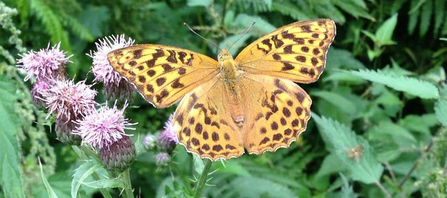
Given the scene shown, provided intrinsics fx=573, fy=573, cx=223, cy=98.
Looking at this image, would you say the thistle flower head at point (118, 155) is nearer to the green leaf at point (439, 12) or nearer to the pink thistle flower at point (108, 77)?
the pink thistle flower at point (108, 77)

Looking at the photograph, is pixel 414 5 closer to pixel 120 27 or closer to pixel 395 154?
pixel 395 154

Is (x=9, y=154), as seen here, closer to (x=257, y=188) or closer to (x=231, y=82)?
(x=231, y=82)

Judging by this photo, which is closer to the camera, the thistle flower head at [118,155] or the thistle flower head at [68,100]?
the thistle flower head at [118,155]

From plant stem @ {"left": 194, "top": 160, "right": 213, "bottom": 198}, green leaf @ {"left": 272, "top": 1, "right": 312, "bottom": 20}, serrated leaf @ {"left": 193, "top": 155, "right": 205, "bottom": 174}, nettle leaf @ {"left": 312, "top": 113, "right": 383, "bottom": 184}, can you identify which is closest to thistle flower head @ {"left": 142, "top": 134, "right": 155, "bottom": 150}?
serrated leaf @ {"left": 193, "top": 155, "right": 205, "bottom": 174}

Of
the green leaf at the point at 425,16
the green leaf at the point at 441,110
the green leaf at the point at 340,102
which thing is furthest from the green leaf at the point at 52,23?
the green leaf at the point at 425,16

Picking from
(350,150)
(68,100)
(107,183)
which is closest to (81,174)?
(107,183)

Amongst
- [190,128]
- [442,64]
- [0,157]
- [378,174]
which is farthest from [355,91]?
[0,157]
